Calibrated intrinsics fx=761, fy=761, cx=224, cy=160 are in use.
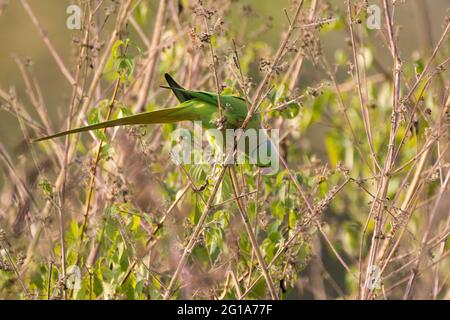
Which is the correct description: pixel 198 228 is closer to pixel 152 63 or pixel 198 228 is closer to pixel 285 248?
pixel 285 248

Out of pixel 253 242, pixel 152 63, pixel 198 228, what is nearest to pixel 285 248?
pixel 253 242

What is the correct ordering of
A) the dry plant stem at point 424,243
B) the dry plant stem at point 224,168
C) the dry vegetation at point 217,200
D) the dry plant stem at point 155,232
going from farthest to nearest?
the dry plant stem at point 155,232 → the dry vegetation at point 217,200 → the dry plant stem at point 424,243 → the dry plant stem at point 224,168

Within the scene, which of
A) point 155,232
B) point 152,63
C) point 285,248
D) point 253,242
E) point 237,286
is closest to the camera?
point 253,242

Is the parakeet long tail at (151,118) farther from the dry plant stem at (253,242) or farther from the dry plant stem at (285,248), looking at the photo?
the dry plant stem at (285,248)

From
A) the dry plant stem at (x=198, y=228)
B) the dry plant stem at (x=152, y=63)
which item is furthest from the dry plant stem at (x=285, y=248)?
the dry plant stem at (x=152, y=63)

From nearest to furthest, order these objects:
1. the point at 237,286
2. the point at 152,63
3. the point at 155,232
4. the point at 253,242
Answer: the point at 253,242
the point at 237,286
the point at 155,232
the point at 152,63

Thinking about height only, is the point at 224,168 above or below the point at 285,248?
above

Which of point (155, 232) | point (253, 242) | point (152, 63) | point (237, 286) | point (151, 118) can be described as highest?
point (152, 63)

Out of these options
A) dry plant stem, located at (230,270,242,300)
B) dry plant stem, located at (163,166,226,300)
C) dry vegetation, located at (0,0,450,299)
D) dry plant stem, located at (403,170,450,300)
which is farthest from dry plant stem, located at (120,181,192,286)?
dry plant stem, located at (403,170,450,300)

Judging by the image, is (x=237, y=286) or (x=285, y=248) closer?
(x=285, y=248)

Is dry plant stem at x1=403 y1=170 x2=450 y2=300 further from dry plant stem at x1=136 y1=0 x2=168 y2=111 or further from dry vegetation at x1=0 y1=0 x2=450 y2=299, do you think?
dry plant stem at x1=136 y1=0 x2=168 y2=111

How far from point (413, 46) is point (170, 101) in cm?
354

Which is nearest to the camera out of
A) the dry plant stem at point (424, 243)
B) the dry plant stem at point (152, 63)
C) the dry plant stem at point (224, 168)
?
the dry plant stem at point (224, 168)
